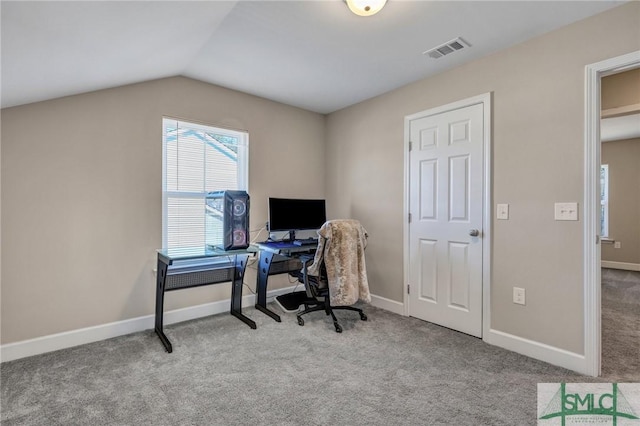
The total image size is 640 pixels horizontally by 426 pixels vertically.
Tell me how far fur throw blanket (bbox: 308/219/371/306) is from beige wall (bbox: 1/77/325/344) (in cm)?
124

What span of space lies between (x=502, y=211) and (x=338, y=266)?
146cm

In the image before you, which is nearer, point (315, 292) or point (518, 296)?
point (518, 296)

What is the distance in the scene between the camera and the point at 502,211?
2.51 m

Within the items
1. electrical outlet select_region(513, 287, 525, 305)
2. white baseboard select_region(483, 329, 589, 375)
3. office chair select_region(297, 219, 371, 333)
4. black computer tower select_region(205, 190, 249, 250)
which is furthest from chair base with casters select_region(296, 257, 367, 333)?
electrical outlet select_region(513, 287, 525, 305)

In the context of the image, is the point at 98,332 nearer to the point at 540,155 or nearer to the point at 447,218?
the point at 447,218

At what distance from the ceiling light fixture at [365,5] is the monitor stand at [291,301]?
8.93ft

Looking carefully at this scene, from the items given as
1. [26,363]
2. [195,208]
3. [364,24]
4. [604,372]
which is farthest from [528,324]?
[26,363]

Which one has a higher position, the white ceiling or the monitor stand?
the white ceiling

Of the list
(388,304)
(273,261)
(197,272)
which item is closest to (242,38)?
(197,272)

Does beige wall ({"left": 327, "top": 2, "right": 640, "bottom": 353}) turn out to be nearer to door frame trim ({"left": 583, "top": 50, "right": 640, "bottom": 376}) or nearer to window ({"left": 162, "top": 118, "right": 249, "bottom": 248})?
door frame trim ({"left": 583, "top": 50, "right": 640, "bottom": 376})

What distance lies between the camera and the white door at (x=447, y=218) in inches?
106

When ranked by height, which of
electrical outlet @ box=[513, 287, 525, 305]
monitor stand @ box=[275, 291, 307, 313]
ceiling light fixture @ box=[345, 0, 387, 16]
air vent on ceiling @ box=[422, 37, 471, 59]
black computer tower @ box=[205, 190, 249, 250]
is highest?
air vent on ceiling @ box=[422, 37, 471, 59]

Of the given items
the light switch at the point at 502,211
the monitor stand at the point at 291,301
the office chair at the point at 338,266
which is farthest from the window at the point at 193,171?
the light switch at the point at 502,211

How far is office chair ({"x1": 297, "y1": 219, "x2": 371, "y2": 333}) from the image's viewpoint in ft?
9.34
